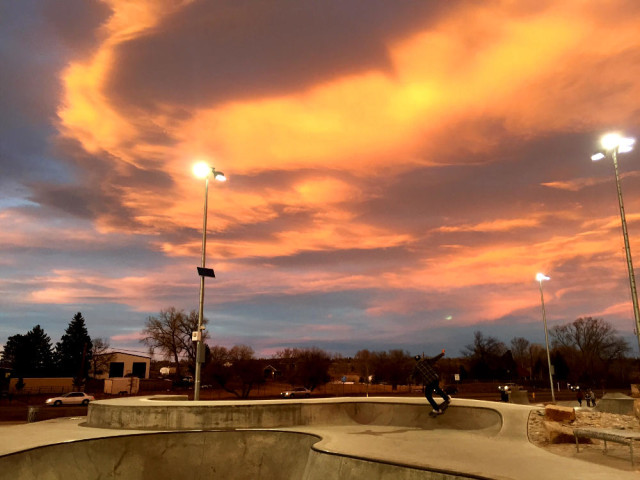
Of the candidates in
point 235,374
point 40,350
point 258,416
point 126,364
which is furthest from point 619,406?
point 40,350

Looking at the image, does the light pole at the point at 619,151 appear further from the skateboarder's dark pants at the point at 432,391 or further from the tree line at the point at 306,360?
the tree line at the point at 306,360

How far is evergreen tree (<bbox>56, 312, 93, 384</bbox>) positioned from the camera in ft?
279

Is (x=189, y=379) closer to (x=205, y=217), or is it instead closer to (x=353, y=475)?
(x=205, y=217)

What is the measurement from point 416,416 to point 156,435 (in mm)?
6905

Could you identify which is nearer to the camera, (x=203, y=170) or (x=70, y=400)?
(x=203, y=170)

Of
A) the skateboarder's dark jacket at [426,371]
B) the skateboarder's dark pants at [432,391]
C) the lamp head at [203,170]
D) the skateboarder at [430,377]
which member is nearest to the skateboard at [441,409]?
the skateboarder at [430,377]

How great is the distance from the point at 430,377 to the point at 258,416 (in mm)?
4843

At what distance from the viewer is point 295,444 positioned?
34.7 feet

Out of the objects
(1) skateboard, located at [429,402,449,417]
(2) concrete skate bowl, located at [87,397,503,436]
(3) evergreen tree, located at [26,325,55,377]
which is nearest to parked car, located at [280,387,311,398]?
(2) concrete skate bowl, located at [87,397,503,436]

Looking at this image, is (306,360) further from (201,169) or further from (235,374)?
(201,169)

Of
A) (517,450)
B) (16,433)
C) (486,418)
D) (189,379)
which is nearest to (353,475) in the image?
(517,450)

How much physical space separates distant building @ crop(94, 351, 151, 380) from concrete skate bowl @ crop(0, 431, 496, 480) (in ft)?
253

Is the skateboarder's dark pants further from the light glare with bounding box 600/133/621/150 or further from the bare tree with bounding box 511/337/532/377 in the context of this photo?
the bare tree with bounding box 511/337/532/377

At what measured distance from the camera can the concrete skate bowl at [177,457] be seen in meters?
9.23
